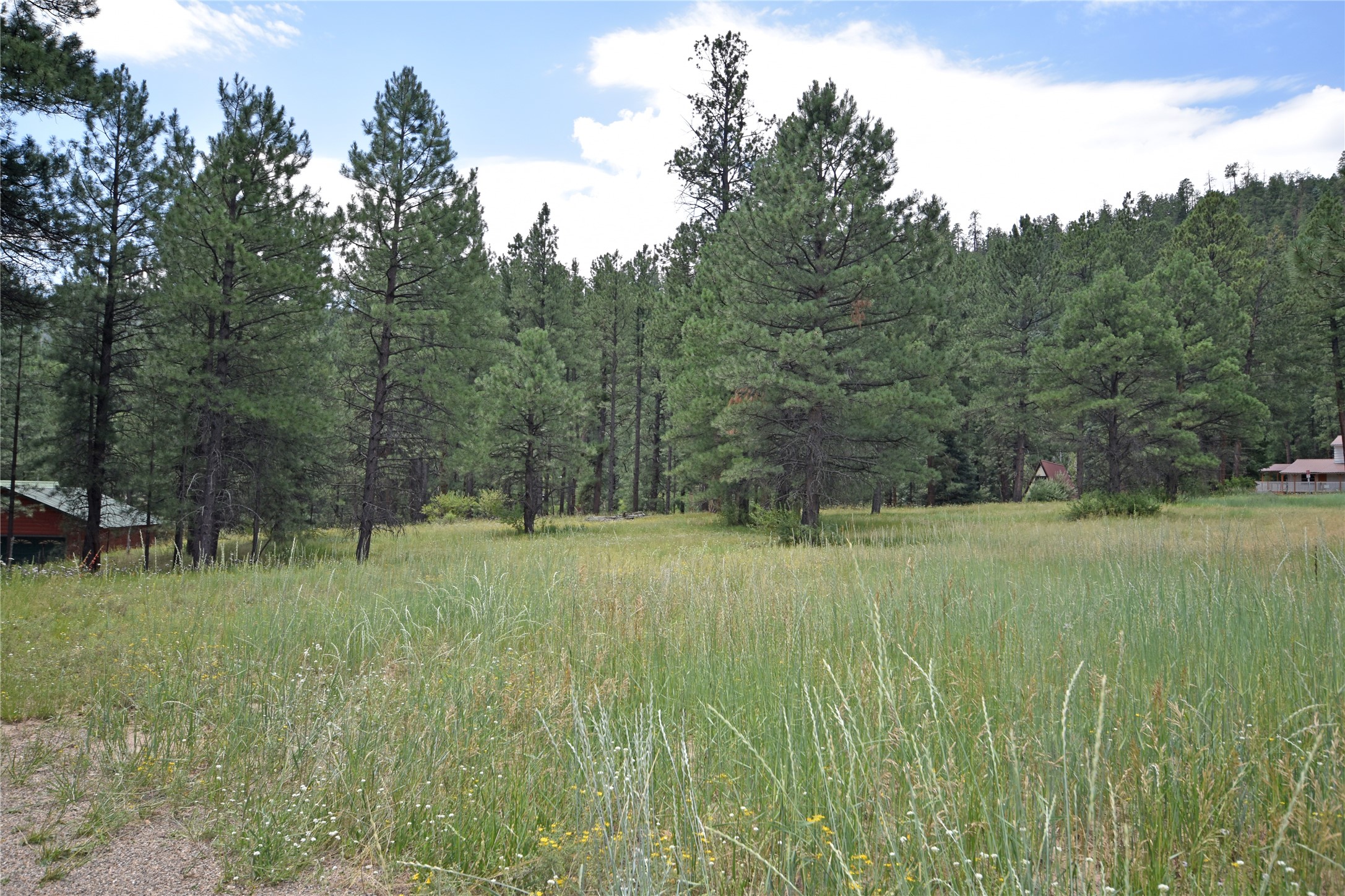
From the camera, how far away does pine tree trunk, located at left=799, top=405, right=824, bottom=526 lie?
17.8 meters

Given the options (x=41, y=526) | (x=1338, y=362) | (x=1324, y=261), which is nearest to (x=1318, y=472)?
(x=1338, y=362)

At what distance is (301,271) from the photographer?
13.6 metres

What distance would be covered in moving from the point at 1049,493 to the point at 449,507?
29.9 meters

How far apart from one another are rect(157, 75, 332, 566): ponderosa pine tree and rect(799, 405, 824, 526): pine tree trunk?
11.6 meters

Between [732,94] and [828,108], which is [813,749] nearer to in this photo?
[828,108]

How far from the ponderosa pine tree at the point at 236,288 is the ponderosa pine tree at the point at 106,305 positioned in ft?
5.60

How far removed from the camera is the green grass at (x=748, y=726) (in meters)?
2.45

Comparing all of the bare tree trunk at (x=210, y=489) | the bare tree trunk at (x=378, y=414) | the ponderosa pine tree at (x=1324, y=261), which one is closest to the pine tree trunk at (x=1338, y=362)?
the ponderosa pine tree at (x=1324, y=261)

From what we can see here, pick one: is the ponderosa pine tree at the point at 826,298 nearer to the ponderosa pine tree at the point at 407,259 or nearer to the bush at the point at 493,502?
the ponderosa pine tree at the point at 407,259

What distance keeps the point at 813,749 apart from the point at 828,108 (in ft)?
59.8

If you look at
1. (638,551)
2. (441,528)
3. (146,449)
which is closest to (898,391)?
(638,551)

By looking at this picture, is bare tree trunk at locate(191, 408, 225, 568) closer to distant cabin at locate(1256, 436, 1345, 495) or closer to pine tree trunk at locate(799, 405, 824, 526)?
pine tree trunk at locate(799, 405, 824, 526)

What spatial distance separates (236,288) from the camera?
13.9 meters

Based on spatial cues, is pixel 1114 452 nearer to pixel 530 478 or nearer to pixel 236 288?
pixel 530 478
